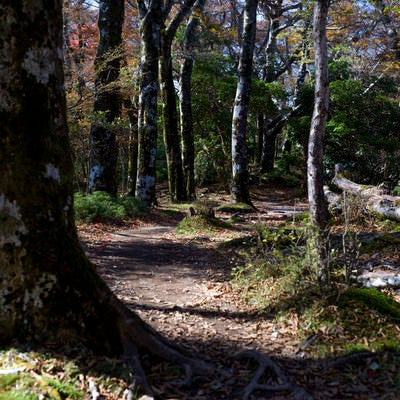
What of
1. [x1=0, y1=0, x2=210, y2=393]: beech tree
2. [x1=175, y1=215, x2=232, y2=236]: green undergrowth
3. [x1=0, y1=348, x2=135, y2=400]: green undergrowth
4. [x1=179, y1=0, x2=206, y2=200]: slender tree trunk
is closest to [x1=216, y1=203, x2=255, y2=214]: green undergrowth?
[x1=175, y1=215, x2=232, y2=236]: green undergrowth

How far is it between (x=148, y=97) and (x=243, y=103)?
11.3 ft

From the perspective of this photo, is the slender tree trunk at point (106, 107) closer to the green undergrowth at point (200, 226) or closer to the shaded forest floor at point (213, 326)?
the green undergrowth at point (200, 226)

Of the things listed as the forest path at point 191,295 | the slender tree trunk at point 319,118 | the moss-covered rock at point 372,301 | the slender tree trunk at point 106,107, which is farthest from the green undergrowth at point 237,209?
the moss-covered rock at point 372,301

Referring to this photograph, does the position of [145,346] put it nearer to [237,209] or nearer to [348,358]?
[348,358]

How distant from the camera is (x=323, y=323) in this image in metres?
4.37

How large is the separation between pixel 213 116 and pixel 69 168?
18.5 metres

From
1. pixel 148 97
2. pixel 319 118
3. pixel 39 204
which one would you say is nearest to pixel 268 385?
pixel 39 204

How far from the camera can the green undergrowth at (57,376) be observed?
2725 mm

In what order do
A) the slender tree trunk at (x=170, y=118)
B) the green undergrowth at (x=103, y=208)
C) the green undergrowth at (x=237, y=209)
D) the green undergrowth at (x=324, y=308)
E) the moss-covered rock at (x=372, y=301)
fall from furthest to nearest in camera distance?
the slender tree trunk at (x=170, y=118)
the green undergrowth at (x=237, y=209)
the green undergrowth at (x=103, y=208)
the moss-covered rock at (x=372, y=301)
the green undergrowth at (x=324, y=308)

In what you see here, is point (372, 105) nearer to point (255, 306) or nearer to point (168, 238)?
point (168, 238)

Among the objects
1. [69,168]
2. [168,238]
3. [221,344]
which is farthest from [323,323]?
[168,238]

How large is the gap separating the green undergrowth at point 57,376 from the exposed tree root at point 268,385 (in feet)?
3.46

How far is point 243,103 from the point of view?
47.8 ft

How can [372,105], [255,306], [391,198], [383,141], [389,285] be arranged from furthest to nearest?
1. [372,105]
2. [383,141]
3. [391,198]
4. [389,285]
5. [255,306]
